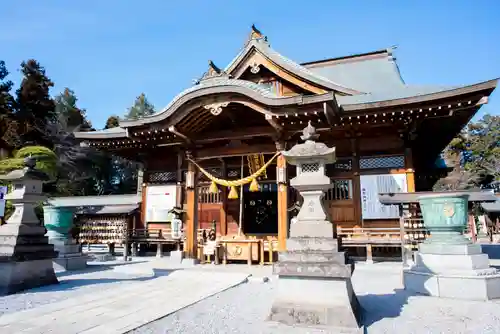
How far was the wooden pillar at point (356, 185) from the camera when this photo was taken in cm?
1052

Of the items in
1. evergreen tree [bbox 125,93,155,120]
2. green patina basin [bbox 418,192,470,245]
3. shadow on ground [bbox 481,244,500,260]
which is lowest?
shadow on ground [bbox 481,244,500,260]

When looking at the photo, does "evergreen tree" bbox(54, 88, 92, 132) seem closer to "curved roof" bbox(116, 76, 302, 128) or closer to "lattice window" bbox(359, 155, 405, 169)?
"curved roof" bbox(116, 76, 302, 128)

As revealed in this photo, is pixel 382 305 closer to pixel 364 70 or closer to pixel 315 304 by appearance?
pixel 315 304

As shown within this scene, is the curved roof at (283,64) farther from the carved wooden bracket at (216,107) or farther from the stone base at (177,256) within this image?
the stone base at (177,256)

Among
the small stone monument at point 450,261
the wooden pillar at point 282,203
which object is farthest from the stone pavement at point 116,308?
the small stone monument at point 450,261

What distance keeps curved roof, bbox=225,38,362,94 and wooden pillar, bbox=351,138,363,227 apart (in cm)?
217

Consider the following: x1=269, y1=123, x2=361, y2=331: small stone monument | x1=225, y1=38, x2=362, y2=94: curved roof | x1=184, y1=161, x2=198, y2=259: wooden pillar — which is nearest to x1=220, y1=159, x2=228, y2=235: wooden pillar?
x1=184, y1=161, x2=198, y2=259: wooden pillar

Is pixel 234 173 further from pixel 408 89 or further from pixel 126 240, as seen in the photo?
pixel 408 89

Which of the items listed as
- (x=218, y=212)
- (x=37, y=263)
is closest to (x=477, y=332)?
(x=37, y=263)

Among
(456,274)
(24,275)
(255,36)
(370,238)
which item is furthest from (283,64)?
(24,275)

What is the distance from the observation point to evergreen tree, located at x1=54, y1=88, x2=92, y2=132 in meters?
29.7

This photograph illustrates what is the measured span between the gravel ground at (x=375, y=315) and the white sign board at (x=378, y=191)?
4.25m

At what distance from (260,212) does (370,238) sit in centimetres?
512

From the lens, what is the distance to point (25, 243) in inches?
272
